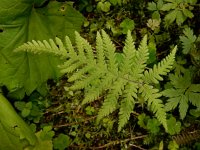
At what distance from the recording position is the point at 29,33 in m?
2.70

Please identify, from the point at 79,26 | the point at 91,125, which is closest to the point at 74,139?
the point at 91,125

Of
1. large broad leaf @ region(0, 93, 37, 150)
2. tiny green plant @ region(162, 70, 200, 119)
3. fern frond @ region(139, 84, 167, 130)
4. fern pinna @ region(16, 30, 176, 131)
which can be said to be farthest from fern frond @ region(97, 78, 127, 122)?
large broad leaf @ region(0, 93, 37, 150)

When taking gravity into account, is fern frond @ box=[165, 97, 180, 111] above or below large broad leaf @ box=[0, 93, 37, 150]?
above

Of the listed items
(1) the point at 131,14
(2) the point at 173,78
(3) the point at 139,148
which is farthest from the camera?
(1) the point at 131,14

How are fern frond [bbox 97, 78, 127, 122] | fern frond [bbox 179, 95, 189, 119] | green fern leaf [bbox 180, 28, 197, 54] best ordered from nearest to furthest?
fern frond [bbox 97, 78, 127, 122] → fern frond [bbox 179, 95, 189, 119] → green fern leaf [bbox 180, 28, 197, 54]

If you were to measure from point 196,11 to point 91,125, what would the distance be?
52.4 inches

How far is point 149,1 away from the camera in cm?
295

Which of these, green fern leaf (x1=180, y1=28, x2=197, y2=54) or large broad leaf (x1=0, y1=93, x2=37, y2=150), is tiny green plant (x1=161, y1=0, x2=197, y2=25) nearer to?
green fern leaf (x1=180, y1=28, x2=197, y2=54)

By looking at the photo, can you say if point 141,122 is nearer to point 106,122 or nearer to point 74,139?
point 106,122

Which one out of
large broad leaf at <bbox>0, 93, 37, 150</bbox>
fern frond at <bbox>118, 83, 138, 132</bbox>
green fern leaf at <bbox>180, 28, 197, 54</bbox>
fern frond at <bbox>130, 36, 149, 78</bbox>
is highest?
fern frond at <bbox>130, 36, 149, 78</bbox>

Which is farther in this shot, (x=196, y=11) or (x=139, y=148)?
(x=196, y=11)

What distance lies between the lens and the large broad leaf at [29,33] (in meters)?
2.62

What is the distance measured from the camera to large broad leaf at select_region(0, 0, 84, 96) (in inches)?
103

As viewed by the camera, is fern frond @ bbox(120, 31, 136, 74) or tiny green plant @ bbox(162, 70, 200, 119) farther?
tiny green plant @ bbox(162, 70, 200, 119)
